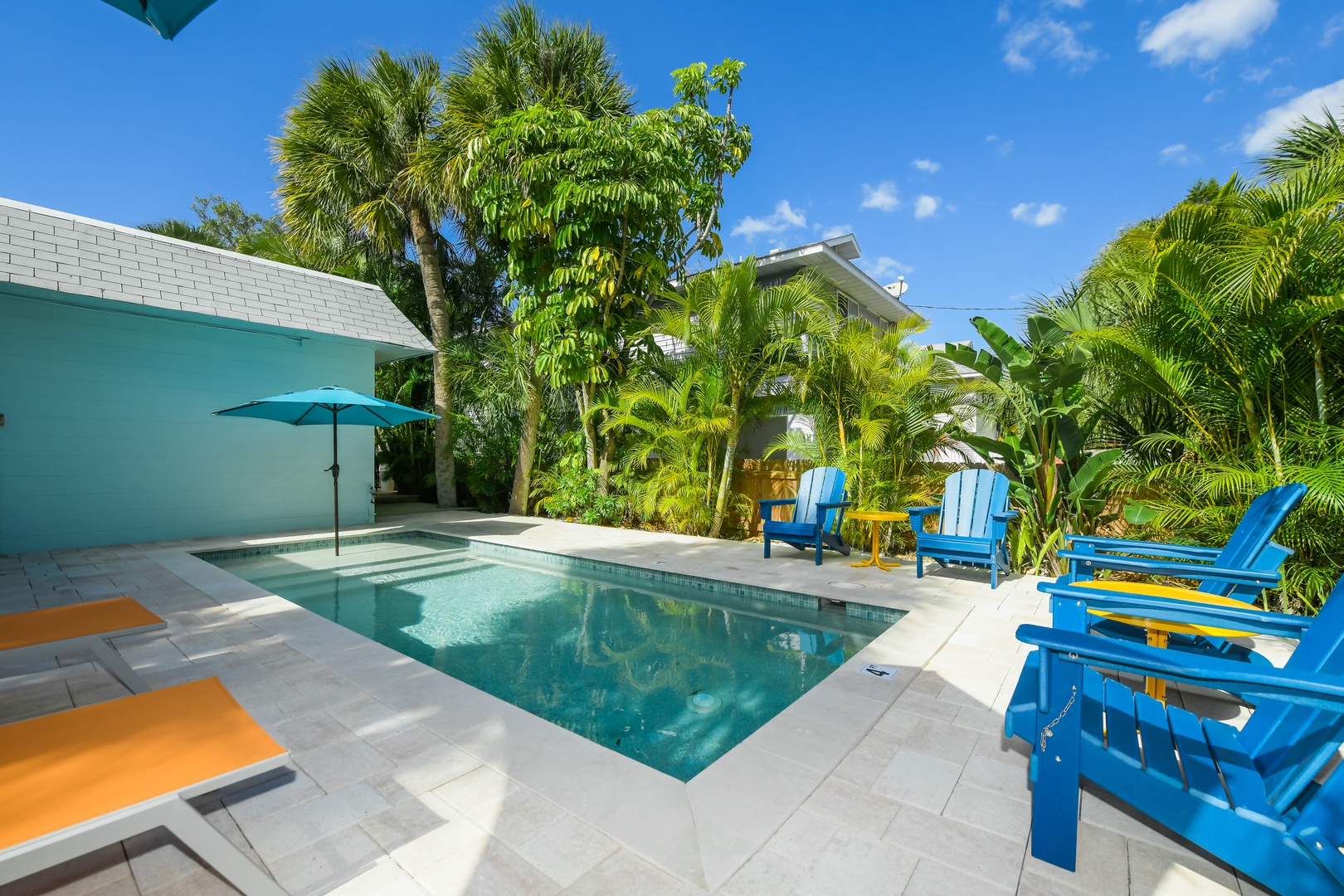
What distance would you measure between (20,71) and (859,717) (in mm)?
18383

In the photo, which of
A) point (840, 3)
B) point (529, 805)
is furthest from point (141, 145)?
point (529, 805)

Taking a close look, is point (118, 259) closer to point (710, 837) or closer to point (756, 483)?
point (756, 483)

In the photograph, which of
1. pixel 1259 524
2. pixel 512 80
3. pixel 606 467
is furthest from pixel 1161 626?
pixel 512 80

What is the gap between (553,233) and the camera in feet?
31.7

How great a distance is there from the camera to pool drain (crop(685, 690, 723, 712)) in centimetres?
346

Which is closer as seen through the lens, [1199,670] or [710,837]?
[1199,670]

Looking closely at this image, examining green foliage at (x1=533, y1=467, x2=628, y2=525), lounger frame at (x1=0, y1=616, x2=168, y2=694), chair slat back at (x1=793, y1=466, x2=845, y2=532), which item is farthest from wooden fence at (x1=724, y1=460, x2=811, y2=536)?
lounger frame at (x1=0, y1=616, x2=168, y2=694)

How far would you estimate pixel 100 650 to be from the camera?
2902mm

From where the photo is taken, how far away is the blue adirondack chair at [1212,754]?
151 centimetres

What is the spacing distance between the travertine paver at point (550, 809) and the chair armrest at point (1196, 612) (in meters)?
0.74

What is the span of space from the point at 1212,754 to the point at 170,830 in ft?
10.2

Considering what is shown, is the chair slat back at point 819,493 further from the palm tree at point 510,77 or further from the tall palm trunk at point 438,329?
the tall palm trunk at point 438,329

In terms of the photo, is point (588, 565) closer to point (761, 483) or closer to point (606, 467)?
point (606, 467)

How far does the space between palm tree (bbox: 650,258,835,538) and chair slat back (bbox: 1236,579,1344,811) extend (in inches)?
243
